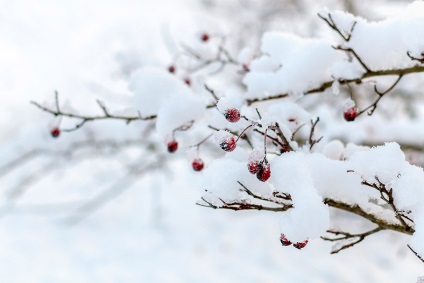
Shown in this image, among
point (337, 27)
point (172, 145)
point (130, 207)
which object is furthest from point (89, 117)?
point (130, 207)

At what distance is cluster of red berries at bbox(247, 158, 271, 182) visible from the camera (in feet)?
4.06

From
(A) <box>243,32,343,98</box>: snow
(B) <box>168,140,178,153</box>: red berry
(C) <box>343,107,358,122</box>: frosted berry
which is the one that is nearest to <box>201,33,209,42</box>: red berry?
(A) <box>243,32,343,98</box>: snow

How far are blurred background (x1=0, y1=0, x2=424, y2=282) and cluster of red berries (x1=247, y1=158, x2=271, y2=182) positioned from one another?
968mm

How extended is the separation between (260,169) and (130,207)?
17.0 ft

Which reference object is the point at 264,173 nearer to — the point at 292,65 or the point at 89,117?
the point at 292,65

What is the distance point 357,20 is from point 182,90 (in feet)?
2.26

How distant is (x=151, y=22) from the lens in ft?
33.3

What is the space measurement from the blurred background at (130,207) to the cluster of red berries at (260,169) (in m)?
0.97

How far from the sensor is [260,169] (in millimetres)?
1237

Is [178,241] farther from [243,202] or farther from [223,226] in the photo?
[243,202]

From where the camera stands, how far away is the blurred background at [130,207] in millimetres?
3850

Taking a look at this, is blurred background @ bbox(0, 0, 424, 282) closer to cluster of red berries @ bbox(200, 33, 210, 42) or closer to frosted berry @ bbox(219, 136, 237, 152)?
cluster of red berries @ bbox(200, 33, 210, 42)

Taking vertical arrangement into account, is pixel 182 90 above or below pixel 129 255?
above

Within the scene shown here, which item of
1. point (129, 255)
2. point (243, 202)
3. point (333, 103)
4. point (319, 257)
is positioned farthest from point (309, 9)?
point (243, 202)
